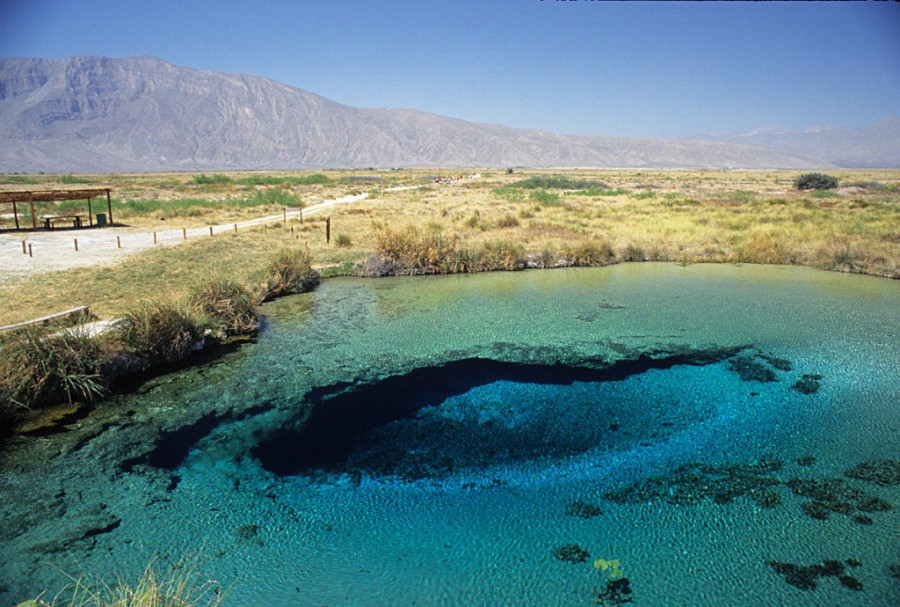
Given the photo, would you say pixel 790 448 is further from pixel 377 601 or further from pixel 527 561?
pixel 377 601

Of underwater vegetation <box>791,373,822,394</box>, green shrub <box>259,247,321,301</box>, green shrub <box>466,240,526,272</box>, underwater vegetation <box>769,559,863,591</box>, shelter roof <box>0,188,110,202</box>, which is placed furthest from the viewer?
shelter roof <box>0,188,110,202</box>

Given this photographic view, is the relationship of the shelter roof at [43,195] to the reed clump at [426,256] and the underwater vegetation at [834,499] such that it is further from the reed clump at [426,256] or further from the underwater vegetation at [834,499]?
the underwater vegetation at [834,499]

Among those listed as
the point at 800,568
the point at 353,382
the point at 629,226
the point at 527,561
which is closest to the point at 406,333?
the point at 353,382

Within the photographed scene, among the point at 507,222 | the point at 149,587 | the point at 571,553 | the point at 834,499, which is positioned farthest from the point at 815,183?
the point at 149,587

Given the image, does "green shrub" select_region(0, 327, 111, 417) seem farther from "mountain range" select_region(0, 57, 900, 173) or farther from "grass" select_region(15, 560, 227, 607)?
"mountain range" select_region(0, 57, 900, 173)

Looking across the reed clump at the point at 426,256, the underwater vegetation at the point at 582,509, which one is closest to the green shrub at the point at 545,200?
the reed clump at the point at 426,256

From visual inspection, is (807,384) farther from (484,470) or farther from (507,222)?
(507,222)

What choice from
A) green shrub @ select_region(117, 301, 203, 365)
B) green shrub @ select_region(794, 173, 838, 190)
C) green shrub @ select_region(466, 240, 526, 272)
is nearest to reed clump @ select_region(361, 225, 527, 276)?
green shrub @ select_region(466, 240, 526, 272)

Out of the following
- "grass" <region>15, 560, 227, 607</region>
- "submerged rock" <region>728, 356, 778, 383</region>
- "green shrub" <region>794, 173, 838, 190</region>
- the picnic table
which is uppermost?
"green shrub" <region>794, 173, 838, 190</region>
